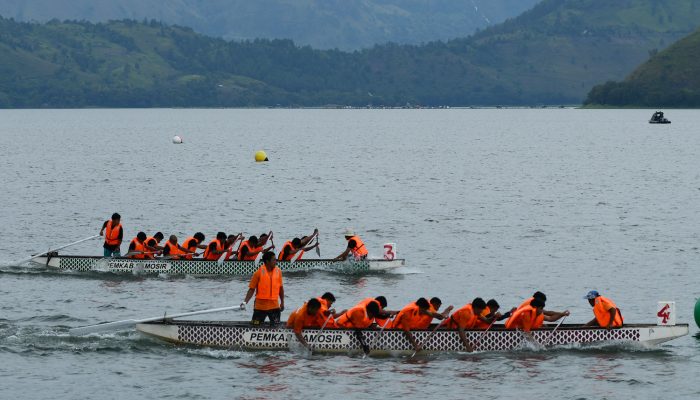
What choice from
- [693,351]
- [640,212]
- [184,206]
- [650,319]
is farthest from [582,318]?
[184,206]

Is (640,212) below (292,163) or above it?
below

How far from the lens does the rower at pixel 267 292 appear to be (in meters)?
36.8

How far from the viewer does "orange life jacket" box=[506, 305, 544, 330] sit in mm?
37188

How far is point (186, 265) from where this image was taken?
52156 millimetres

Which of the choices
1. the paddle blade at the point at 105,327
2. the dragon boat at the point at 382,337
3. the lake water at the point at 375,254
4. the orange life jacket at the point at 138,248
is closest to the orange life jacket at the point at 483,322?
the dragon boat at the point at 382,337

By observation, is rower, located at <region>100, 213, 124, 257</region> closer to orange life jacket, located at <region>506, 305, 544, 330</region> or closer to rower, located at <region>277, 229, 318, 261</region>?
rower, located at <region>277, 229, 318, 261</region>

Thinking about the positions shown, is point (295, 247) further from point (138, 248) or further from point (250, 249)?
point (138, 248)

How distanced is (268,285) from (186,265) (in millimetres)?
15861

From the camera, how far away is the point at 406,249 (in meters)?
64.8

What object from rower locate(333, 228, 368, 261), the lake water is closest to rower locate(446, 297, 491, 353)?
the lake water

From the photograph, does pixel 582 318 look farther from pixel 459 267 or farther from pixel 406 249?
pixel 406 249

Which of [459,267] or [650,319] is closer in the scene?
[650,319]

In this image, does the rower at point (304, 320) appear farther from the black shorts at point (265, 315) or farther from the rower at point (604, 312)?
the rower at point (604, 312)

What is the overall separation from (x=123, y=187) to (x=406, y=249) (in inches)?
1979
